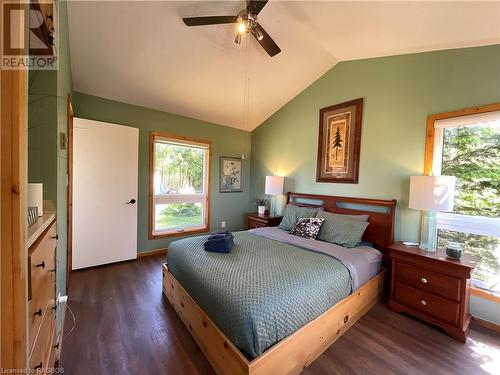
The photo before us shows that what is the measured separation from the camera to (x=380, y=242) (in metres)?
2.67

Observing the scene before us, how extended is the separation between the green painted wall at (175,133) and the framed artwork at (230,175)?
0.09 metres

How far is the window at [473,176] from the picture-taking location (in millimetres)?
2049

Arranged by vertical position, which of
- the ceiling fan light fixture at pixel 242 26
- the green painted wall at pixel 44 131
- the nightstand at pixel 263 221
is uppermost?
the ceiling fan light fixture at pixel 242 26

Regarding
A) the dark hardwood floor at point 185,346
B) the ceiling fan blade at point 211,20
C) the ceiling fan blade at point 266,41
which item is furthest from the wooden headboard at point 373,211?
the ceiling fan blade at point 211,20

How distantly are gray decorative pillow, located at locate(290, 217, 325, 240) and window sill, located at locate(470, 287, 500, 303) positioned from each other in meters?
1.54

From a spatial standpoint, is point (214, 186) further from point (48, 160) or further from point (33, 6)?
point (33, 6)

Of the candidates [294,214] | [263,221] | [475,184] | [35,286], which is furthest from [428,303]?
[35,286]

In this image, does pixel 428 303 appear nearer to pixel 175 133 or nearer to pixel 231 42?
pixel 231 42

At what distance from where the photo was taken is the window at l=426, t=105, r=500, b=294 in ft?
6.72

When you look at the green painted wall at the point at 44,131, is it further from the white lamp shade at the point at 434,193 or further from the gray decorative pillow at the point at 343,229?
the white lamp shade at the point at 434,193

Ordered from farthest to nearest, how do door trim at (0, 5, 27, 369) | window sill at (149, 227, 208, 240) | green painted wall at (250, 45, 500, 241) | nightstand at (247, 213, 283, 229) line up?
nightstand at (247, 213, 283, 229) → window sill at (149, 227, 208, 240) → green painted wall at (250, 45, 500, 241) → door trim at (0, 5, 27, 369)

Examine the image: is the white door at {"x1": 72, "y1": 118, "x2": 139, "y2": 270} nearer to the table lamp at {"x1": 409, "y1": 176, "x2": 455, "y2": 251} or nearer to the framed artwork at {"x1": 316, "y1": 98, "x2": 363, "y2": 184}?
the framed artwork at {"x1": 316, "y1": 98, "x2": 363, "y2": 184}

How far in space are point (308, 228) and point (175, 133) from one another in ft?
9.01

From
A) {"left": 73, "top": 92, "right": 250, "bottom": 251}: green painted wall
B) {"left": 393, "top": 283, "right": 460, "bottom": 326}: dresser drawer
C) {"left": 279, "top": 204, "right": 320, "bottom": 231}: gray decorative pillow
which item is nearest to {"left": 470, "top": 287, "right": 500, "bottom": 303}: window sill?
{"left": 393, "top": 283, "right": 460, "bottom": 326}: dresser drawer
